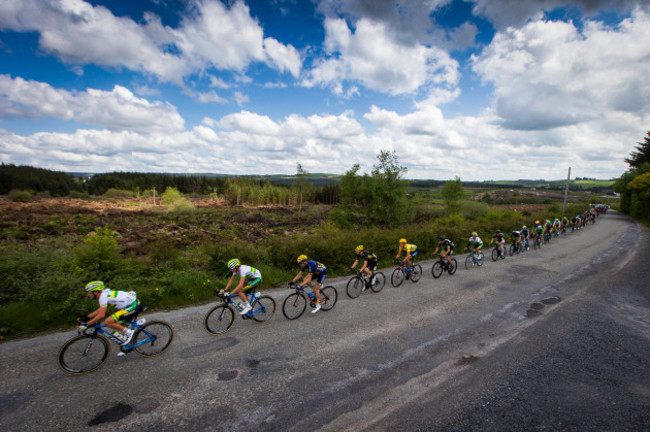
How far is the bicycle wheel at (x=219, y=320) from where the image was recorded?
6887mm

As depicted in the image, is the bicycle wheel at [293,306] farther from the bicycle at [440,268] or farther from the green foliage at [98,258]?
the bicycle at [440,268]

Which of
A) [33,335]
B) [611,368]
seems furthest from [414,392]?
[33,335]

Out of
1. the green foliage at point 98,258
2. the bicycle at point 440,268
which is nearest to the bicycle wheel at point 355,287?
the bicycle at point 440,268

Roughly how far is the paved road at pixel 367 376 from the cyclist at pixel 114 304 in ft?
2.29

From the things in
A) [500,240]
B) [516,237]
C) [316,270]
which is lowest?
[516,237]

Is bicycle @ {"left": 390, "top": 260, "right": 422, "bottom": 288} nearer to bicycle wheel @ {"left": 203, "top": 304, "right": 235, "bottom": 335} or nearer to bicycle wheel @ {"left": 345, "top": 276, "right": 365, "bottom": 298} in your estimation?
bicycle wheel @ {"left": 345, "top": 276, "right": 365, "bottom": 298}

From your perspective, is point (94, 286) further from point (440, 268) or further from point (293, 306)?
point (440, 268)

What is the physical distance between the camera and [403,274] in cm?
1213

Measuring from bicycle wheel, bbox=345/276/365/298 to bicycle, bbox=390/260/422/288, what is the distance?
5.67ft

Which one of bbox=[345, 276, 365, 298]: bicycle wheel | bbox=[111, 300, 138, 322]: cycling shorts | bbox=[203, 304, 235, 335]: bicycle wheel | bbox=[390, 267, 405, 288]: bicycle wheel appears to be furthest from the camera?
bbox=[390, 267, 405, 288]: bicycle wheel

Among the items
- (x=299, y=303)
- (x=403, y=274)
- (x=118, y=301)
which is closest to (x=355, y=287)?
(x=299, y=303)

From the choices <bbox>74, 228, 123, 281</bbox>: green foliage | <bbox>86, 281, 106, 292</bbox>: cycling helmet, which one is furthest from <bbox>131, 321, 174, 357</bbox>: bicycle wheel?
<bbox>74, 228, 123, 281</bbox>: green foliage

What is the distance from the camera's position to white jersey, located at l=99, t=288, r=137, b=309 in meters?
5.45

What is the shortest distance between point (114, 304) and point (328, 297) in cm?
571
